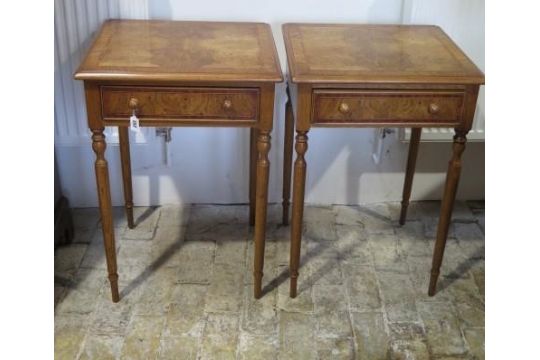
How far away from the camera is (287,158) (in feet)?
7.49

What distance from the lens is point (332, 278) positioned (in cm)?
217

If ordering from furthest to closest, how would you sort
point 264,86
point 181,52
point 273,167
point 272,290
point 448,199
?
1. point 273,167
2. point 272,290
3. point 448,199
4. point 181,52
5. point 264,86

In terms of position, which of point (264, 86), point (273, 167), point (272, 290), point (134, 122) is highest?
point (264, 86)

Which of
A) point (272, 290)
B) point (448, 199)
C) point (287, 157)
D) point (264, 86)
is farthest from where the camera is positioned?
point (287, 157)

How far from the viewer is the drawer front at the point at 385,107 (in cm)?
172

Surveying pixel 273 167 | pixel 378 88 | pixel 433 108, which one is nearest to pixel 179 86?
pixel 378 88

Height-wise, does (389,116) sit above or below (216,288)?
above

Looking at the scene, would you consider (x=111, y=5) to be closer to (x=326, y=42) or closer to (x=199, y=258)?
(x=326, y=42)

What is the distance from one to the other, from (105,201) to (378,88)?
2.74ft

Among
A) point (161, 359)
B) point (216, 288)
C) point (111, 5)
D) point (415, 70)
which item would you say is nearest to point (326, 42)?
point (415, 70)

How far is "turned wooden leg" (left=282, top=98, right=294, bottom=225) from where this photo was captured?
2.18m

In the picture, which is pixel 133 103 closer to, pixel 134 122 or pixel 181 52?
pixel 134 122

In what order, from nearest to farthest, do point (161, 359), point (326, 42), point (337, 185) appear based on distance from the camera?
point (161, 359) < point (326, 42) < point (337, 185)

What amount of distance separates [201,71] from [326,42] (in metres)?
0.45
